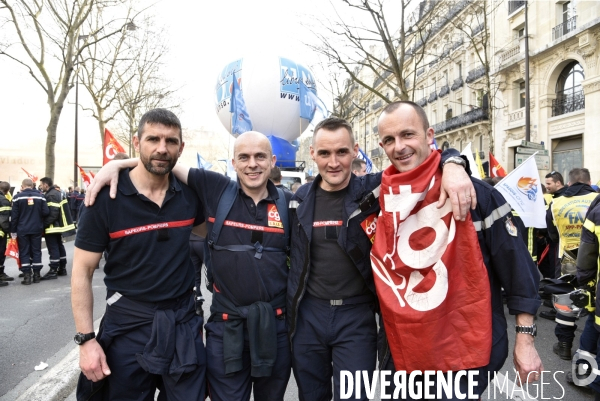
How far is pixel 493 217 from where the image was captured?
214cm

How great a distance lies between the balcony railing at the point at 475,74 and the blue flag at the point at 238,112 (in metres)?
23.0

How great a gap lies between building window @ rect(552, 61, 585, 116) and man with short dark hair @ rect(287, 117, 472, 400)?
23769 millimetres

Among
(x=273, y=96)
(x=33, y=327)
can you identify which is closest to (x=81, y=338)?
(x=33, y=327)

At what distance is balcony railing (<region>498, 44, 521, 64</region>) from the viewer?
25981mm

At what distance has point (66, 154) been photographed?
60.1 m

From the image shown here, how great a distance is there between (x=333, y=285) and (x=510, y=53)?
29.2 metres

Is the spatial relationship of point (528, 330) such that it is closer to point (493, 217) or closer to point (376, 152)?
point (493, 217)

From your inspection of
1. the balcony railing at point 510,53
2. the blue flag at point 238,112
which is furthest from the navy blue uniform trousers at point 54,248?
the balcony railing at point 510,53

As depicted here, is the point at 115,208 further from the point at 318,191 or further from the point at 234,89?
the point at 234,89

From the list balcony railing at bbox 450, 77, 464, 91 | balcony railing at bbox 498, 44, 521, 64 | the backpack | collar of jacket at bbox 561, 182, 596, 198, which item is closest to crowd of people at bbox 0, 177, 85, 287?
the backpack

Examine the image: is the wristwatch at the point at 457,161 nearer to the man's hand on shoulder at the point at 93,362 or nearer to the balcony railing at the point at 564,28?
the man's hand on shoulder at the point at 93,362

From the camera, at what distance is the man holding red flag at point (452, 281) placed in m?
2.12

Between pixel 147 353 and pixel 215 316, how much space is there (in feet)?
A: 1.44

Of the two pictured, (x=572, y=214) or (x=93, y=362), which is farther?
(x=572, y=214)
